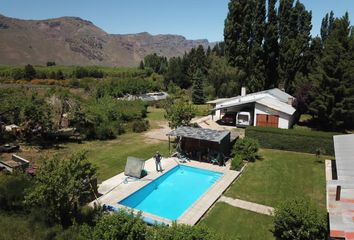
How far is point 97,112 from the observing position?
28500 mm

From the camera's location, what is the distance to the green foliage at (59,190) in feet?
34.3

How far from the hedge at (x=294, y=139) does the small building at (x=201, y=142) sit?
4.32 m

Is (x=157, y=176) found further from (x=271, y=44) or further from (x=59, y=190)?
(x=271, y=44)

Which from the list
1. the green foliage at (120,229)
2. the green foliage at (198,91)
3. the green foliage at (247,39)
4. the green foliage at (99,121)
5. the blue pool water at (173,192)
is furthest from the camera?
the green foliage at (198,91)

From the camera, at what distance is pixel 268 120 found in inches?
1196

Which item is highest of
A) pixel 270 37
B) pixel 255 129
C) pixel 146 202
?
pixel 270 37

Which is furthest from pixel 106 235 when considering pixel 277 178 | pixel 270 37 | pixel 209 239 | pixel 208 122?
pixel 270 37

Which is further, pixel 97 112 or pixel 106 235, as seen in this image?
pixel 97 112

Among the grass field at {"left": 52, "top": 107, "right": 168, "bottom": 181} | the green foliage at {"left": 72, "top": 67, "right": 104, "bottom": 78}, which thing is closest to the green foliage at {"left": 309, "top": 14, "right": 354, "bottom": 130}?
the grass field at {"left": 52, "top": 107, "right": 168, "bottom": 181}

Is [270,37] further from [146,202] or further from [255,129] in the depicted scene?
[146,202]

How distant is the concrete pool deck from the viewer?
13.7 m

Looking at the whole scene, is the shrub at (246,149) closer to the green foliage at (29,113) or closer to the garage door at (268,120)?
the garage door at (268,120)

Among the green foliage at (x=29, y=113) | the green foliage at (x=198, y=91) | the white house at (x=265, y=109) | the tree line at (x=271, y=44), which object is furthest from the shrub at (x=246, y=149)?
the green foliage at (x=198, y=91)

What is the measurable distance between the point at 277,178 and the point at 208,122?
16329mm
